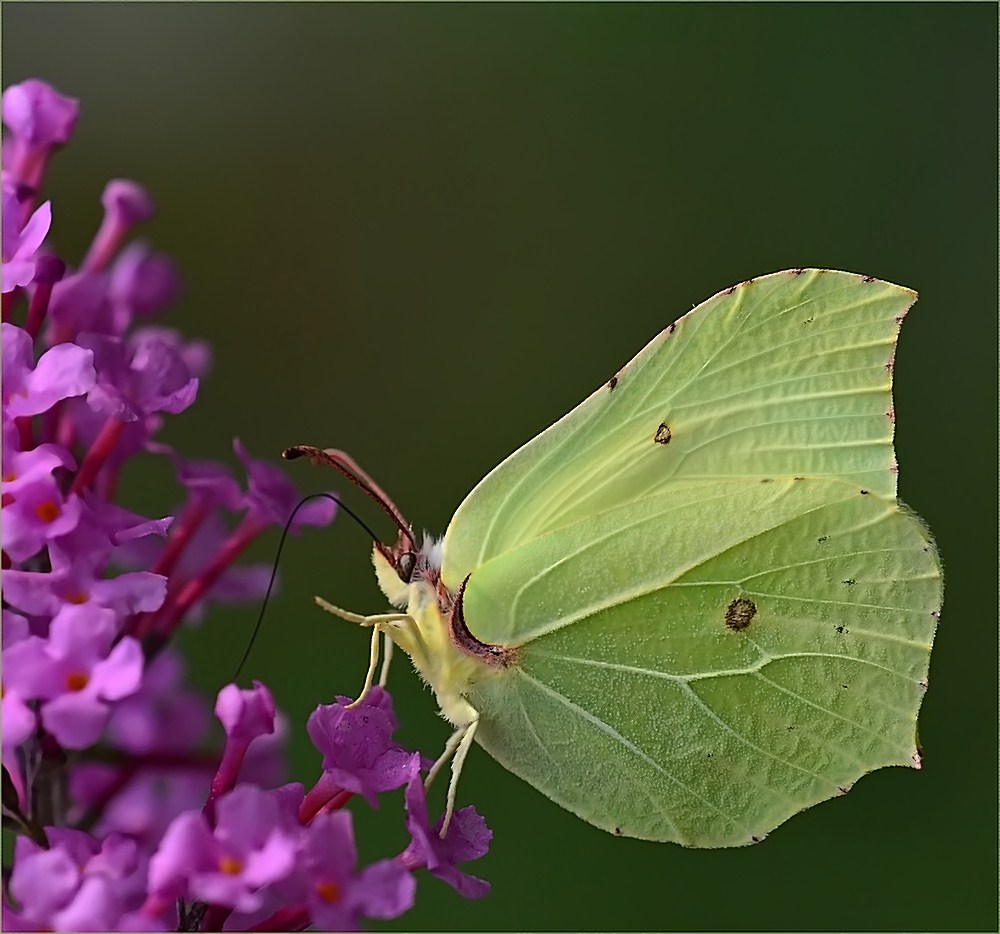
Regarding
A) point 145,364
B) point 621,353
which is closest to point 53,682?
point 145,364

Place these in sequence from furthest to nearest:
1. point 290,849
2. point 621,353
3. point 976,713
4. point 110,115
Answer: 1. point 110,115
2. point 621,353
3. point 976,713
4. point 290,849

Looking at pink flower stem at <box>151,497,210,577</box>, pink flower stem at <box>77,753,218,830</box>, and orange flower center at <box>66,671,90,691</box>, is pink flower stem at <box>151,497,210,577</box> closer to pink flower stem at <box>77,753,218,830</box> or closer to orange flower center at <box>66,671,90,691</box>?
pink flower stem at <box>77,753,218,830</box>

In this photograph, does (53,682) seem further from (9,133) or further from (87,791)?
(9,133)

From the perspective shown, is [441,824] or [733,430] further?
[733,430]

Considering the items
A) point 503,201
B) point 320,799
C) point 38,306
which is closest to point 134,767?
point 320,799

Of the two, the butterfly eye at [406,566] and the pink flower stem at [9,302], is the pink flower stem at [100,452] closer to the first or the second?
the pink flower stem at [9,302]

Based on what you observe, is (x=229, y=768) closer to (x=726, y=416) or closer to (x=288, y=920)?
(x=288, y=920)

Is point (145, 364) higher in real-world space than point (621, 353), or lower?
higher

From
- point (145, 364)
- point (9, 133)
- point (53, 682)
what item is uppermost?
point (9, 133)
